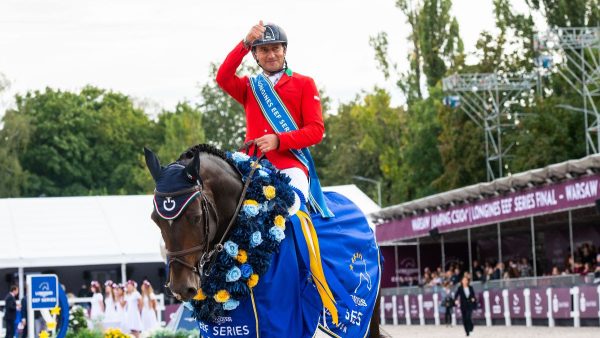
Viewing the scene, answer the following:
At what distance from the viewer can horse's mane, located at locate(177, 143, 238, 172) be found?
7793mm

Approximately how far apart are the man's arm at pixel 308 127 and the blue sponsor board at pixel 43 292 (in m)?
15.6

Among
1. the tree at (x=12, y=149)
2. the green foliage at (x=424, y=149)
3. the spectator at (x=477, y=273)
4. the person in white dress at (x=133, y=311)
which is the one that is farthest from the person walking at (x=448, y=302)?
the tree at (x=12, y=149)

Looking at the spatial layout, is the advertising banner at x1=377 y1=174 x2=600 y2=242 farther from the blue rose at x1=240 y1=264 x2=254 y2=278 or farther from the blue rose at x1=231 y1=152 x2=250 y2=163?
the blue rose at x1=240 y1=264 x2=254 y2=278

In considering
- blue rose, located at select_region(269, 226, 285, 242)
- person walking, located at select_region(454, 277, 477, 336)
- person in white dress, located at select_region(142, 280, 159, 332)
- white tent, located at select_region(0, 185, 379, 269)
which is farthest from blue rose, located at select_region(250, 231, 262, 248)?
white tent, located at select_region(0, 185, 379, 269)

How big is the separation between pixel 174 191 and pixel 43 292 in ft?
55.6

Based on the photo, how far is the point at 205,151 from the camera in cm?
801

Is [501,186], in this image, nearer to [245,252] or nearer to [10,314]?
[10,314]

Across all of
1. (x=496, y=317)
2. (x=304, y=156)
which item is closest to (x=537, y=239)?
(x=496, y=317)

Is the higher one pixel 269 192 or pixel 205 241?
pixel 269 192

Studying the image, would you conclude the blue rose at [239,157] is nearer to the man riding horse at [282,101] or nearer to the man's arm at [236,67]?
the man riding horse at [282,101]

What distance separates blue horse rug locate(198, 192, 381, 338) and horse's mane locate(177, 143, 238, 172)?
626 mm

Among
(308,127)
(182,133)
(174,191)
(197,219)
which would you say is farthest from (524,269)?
(182,133)

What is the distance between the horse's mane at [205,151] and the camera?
7.79 m

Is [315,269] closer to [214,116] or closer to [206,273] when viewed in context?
[206,273]
